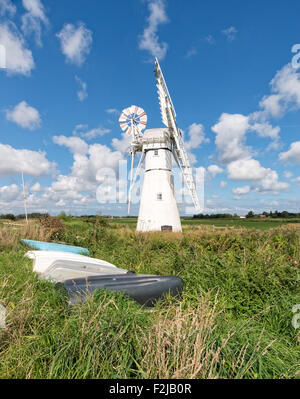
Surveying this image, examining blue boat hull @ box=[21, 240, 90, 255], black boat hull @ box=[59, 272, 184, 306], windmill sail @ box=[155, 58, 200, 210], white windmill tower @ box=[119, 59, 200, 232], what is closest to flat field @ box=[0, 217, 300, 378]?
black boat hull @ box=[59, 272, 184, 306]

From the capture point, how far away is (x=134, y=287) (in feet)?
12.0

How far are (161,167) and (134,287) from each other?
1546 centimetres

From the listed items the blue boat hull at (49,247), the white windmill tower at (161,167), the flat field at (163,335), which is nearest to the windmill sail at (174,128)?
the white windmill tower at (161,167)

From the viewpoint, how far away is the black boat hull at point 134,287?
11.3 ft

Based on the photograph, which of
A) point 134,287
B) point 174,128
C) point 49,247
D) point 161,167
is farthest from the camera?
point 174,128

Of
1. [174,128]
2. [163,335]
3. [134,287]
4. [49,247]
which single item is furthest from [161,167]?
[163,335]

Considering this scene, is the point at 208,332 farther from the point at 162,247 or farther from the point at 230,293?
the point at 162,247

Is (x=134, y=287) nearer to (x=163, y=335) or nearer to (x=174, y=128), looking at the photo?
(x=163, y=335)

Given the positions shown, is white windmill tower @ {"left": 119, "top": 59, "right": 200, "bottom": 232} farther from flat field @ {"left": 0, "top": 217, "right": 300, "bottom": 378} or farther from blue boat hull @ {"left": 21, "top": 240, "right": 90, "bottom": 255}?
flat field @ {"left": 0, "top": 217, "right": 300, "bottom": 378}

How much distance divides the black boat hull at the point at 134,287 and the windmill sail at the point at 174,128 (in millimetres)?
16919

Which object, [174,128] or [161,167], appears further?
[174,128]

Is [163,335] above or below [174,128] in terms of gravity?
below

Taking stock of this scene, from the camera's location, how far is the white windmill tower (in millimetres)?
17875
